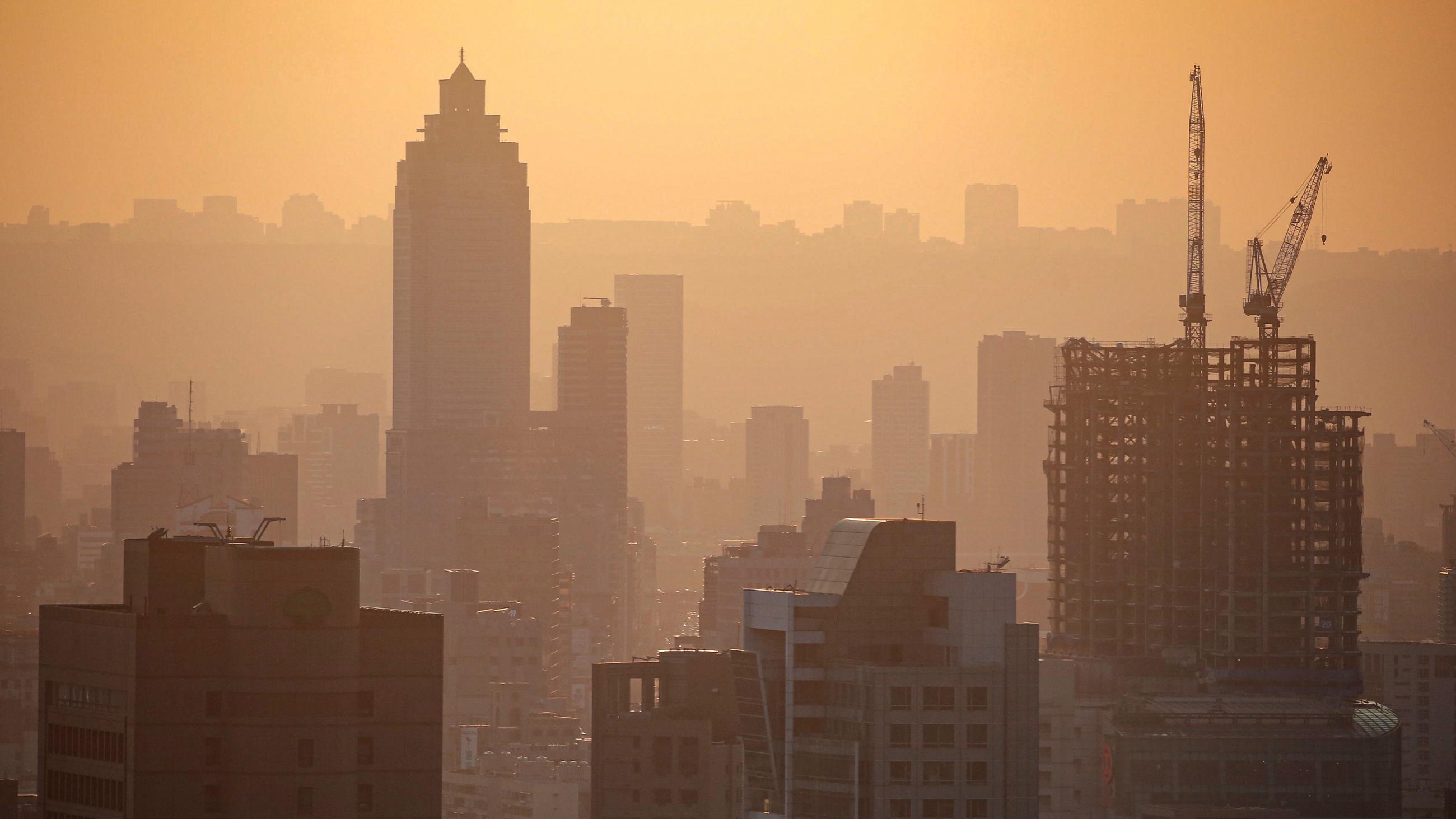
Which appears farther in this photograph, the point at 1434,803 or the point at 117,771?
the point at 1434,803

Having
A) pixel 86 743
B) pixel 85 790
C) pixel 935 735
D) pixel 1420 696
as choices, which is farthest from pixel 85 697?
pixel 1420 696

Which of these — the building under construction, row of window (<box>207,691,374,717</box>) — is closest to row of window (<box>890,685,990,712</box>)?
row of window (<box>207,691,374,717</box>)

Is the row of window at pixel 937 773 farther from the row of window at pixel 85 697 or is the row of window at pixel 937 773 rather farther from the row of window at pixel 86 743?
the row of window at pixel 85 697

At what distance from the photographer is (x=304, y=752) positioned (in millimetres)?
74188

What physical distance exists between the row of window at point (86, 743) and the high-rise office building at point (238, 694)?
49mm

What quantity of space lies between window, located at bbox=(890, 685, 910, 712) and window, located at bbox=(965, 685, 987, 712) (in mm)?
1873

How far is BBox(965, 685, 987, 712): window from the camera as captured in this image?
7719 centimetres

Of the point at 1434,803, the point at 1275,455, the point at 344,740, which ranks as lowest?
the point at 1434,803

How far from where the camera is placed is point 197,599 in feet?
250

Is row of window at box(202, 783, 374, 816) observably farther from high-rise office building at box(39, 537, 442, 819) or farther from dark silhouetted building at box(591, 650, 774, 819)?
dark silhouetted building at box(591, 650, 774, 819)

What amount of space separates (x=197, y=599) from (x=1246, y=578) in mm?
114729

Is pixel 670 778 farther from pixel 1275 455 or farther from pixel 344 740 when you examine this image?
pixel 1275 455

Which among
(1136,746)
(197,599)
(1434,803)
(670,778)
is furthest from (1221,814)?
(197,599)

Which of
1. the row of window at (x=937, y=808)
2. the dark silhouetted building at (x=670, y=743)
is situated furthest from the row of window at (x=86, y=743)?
the dark silhouetted building at (x=670, y=743)
